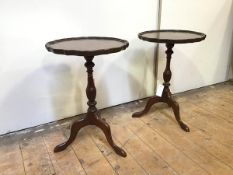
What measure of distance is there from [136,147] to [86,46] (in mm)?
810

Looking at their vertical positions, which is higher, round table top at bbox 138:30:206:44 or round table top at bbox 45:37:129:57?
round table top at bbox 45:37:129:57

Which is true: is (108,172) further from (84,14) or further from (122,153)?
(84,14)

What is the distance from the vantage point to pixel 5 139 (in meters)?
2.00

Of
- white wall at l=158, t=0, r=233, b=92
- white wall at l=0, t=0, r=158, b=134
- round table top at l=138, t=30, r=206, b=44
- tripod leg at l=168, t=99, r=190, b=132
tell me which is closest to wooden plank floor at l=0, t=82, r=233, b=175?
tripod leg at l=168, t=99, r=190, b=132

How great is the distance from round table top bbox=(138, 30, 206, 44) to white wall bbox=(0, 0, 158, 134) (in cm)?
31

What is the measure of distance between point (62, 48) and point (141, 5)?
1.06m

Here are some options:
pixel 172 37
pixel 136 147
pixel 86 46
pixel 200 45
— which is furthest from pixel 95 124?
pixel 200 45

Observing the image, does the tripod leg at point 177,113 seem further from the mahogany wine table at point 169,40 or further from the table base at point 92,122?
the table base at point 92,122

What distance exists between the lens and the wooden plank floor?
165cm

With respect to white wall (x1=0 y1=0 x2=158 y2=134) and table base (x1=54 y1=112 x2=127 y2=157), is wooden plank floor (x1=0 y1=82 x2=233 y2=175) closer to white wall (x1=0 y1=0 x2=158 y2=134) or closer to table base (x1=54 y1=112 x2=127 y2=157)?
table base (x1=54 y1=112 x2=127 y2=157)

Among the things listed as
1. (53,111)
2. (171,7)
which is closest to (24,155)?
(53,111)

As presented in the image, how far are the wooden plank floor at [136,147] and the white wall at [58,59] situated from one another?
0.50 ft

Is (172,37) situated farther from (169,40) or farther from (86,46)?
(86,46)

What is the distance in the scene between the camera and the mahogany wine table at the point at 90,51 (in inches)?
59.6
